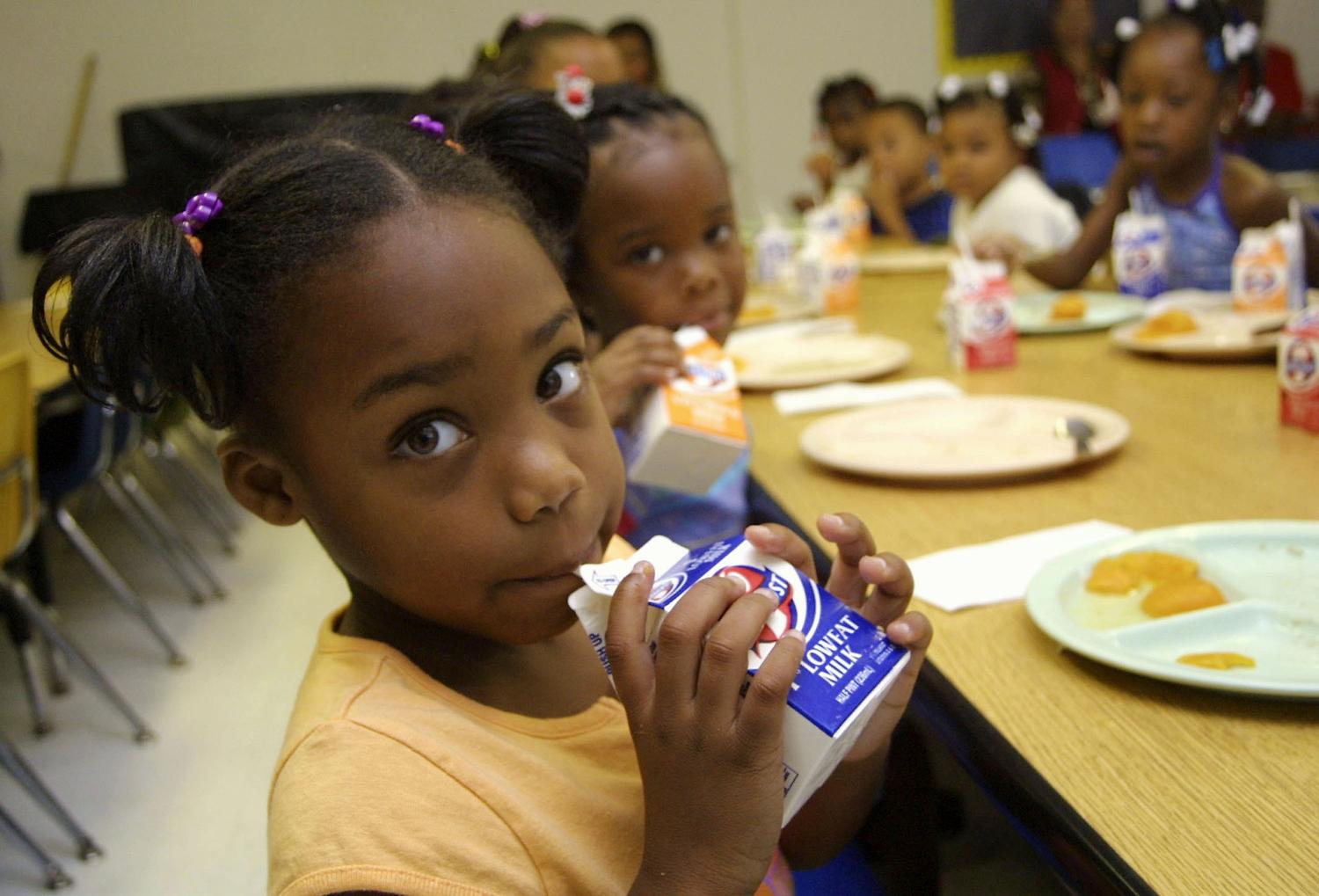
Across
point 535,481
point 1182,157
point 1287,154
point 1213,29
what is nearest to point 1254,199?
point 1182,157

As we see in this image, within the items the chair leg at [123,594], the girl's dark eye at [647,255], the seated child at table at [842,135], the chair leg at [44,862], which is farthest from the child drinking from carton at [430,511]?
the seated child at table at [842,135]

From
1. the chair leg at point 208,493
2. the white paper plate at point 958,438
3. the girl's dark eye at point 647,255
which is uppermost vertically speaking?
the girl's dark eye at point 647,255

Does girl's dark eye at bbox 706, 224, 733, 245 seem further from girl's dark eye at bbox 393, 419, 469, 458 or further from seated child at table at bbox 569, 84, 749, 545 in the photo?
girl's dark eye at bbox 393, 419, 469, 458

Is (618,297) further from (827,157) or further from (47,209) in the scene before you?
(47,209)

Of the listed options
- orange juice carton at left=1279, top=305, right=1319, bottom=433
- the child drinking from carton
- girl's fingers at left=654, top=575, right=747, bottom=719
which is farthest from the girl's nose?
orange juice carton at left=1279, top=305, right=1319, bottom=433

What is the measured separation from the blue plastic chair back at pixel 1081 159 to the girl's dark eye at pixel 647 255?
4.26 meters

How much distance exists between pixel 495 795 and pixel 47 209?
665 centimetres

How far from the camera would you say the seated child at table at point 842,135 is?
5.29 metres

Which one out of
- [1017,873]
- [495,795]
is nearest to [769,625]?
[495,795]

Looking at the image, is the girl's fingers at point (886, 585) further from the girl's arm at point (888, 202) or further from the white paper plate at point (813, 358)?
the girl's arm at point (888, 202)

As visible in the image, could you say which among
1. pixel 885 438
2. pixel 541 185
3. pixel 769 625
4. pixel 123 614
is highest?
pixel 541 185

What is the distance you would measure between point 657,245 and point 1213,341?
2.77 ft

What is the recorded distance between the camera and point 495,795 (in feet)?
2.24

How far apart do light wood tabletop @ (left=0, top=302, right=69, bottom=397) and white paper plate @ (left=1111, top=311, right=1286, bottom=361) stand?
176 cm
